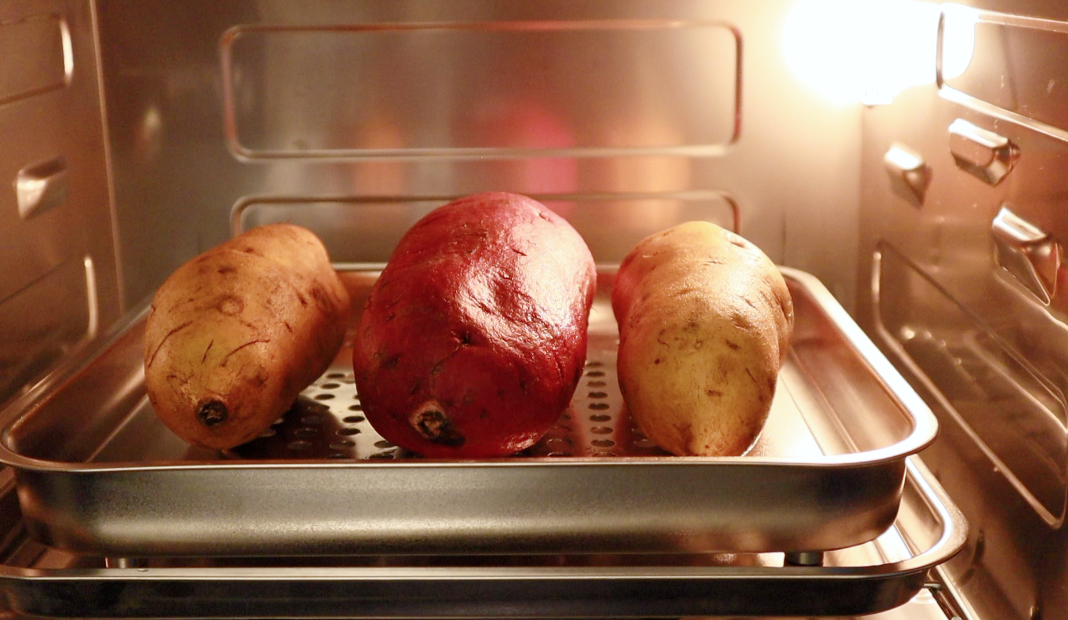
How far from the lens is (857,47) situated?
3.10 feet

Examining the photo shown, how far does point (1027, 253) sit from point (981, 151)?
0.33 ft

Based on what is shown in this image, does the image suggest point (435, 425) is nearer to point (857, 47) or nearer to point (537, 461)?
point (537, 461)

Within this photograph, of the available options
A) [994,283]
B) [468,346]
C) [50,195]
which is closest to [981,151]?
[994,283]

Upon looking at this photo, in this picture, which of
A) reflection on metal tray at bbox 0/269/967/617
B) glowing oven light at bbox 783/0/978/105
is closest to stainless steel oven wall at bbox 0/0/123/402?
reflection on metal tray at bbox 0/269/967/617

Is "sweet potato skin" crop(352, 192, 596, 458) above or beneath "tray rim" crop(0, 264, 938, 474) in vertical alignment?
above

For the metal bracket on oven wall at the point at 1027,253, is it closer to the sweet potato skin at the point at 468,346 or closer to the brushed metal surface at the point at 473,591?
the brushed metal surface at the point at 473,591

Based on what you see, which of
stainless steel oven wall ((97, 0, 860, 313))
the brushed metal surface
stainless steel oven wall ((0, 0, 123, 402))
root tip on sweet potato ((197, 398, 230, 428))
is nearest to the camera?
the brushed metal surface

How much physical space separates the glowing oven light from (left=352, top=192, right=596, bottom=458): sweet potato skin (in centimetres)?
38

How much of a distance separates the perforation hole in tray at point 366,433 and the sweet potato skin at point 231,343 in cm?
3

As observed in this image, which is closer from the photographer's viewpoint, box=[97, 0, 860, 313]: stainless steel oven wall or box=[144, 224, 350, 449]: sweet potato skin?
box=[144, 224, 350, 449]: sweet potato skin

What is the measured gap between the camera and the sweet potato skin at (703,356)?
2.11 feet

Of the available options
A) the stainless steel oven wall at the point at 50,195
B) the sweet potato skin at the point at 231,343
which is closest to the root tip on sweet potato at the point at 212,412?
the sweet potato skin at the point at 231,343

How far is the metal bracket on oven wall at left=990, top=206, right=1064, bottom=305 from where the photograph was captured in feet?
2.04

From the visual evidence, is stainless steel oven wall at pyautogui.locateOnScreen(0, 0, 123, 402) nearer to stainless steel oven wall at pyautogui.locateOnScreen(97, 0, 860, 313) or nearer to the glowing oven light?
stainless steel oven wall at pyautogui.locateOnScreen(97, 0, 860, 313)
